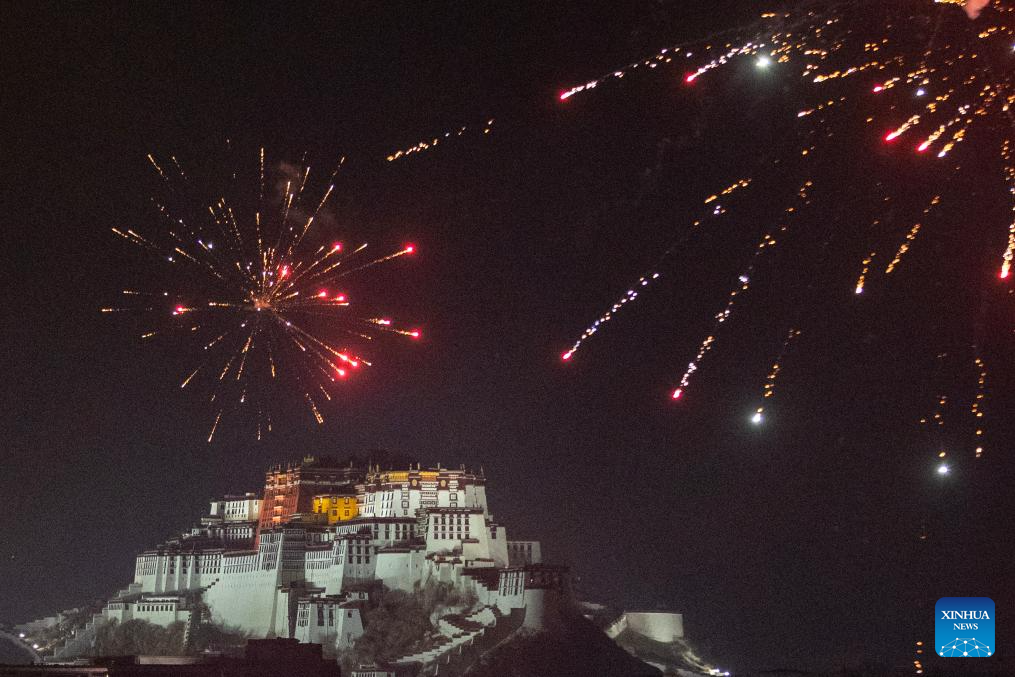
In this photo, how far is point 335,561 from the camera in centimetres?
6206

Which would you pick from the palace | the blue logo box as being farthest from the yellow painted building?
the blue logo box

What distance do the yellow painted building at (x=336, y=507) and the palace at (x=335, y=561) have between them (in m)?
0.06

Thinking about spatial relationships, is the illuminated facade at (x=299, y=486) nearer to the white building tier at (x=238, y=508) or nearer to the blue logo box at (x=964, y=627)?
the white building tier at (x=238, y=508)

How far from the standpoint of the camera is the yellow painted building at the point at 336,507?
69.8 metres

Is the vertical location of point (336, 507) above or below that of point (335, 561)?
above

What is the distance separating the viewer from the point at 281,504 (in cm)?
7119

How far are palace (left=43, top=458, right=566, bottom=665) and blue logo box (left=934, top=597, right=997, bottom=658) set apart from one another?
3809 centimetres

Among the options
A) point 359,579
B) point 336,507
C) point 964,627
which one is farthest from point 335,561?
point 964,627

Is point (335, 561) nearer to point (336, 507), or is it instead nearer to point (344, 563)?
point (344, 563)

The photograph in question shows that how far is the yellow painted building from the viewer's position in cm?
6975

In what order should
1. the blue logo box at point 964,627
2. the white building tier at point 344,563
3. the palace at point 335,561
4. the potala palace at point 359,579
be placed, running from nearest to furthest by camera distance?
the blue logo box at point 964,627 < the potala palace at point 359,579 < the palace at point 335,561 < the white building tier at point 344,563

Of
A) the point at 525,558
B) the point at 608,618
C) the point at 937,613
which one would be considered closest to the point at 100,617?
the point at 525,558

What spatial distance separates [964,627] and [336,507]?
5582cm

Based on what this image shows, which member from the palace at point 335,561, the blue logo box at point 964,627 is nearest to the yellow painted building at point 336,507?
the palace at point 335,561
